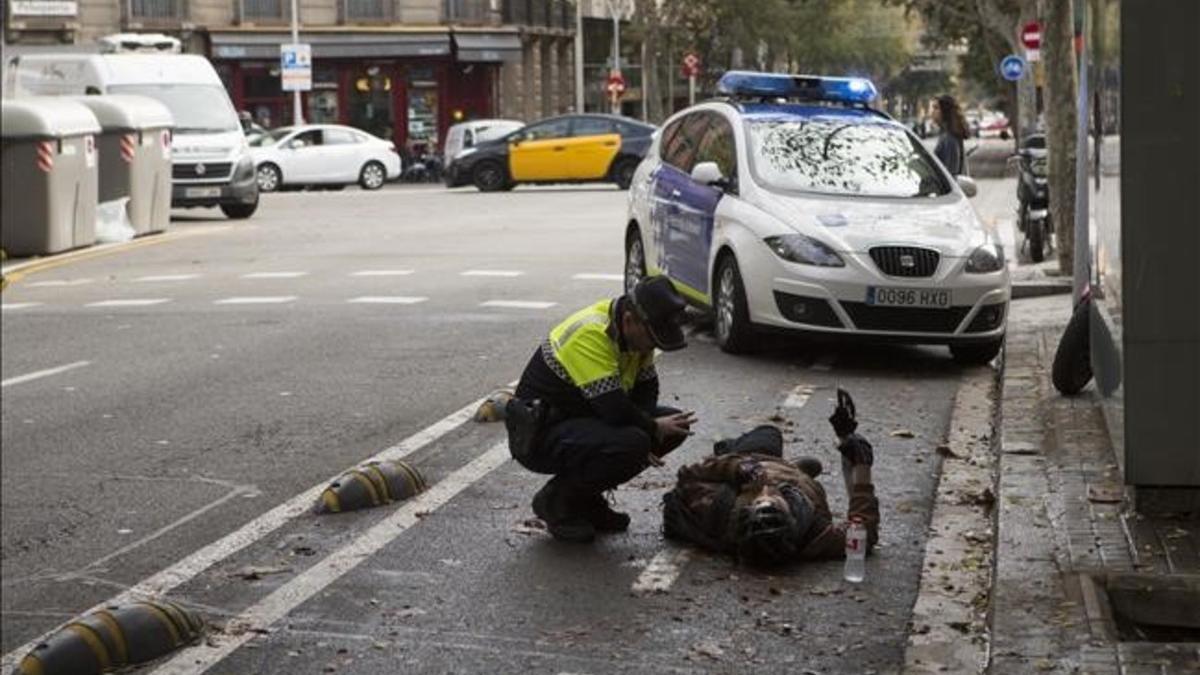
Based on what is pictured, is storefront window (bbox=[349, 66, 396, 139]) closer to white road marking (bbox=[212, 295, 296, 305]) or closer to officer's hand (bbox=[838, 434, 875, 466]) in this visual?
white road marking (bbox=[212, 295, 296, 305])

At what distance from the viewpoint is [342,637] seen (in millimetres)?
6594

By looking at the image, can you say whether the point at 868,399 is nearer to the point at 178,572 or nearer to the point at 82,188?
the point at 178,572

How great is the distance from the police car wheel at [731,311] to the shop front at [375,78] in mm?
43785

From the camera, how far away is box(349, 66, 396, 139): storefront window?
194ft

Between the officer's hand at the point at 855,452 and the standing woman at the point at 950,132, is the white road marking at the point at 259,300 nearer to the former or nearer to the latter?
the standing woman at the point at 950,132

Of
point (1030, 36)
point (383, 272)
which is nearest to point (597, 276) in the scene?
point (383, 272)

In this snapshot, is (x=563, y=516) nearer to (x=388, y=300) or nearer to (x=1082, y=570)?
(x=1082, y=570)

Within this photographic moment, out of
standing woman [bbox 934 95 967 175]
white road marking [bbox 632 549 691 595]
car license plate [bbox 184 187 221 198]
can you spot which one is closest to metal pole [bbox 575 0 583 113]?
car license plate [bbox 184 187 221 198]

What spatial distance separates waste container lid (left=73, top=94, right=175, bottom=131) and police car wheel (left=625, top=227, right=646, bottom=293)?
44.4ft

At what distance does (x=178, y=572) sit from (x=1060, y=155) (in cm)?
1158

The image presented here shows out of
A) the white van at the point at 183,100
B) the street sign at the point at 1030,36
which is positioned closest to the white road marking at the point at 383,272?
the white van at the point at 183,100

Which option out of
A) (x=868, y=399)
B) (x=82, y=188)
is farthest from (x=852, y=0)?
(x=868, y=399)

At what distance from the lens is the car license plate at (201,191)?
30469 mm

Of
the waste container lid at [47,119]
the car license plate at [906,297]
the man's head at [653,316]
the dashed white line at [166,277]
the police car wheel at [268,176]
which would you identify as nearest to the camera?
the man's head at [653,316]
